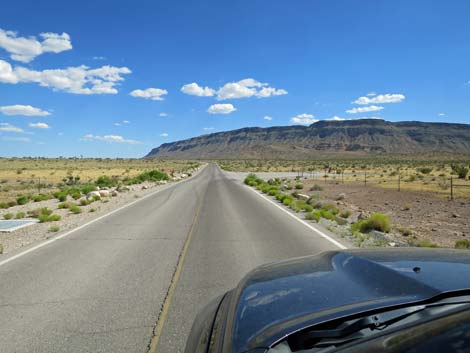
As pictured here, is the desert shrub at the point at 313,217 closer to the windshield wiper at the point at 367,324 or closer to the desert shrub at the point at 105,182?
the windshield wiper at the point at 367,324

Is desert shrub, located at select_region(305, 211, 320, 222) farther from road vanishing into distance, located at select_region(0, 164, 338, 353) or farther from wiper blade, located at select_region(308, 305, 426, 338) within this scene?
wiper blade, located at select_region(308, 305, 426, 338)

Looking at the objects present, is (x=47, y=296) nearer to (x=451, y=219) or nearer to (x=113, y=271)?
(x=113, y=271)

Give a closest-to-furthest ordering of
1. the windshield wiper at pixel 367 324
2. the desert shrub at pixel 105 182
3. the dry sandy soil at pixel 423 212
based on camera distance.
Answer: the windshield wiper at pixel 367 324, the dry sandy soil at pixel 423 212, the desert shrub at pixel 105 182

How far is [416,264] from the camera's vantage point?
2988 millimetres

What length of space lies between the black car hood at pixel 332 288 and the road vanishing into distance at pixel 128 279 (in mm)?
1986

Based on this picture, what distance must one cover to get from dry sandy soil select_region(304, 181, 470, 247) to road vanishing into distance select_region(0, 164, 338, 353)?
4553 millimetres

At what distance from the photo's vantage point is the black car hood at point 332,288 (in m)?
2.20

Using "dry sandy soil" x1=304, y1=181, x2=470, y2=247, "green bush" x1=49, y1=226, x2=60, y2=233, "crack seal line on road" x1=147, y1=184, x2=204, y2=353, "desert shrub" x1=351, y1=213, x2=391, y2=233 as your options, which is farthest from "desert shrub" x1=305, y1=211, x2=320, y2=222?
"green bush" x1=49, y1=226, x2=60, y2=233

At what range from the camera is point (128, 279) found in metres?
7.01

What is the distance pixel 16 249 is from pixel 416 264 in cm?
977

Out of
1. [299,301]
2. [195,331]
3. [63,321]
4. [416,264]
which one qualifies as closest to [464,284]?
[416,264]

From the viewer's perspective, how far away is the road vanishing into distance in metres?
4.73

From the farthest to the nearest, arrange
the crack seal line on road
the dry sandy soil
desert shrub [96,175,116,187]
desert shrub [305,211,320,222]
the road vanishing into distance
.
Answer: desert shrub [96,175,116,187], desert shrub [305,211,320,222], the dry sandy soil, the road vanishing into distance, the crack seal line on road

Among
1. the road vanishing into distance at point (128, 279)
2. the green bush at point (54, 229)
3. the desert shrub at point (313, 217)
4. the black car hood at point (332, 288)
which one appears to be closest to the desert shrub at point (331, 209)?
the desert shrub at point (313, 217)
